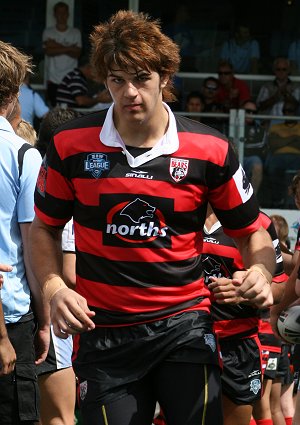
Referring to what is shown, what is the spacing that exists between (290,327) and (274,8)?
11.7 meters

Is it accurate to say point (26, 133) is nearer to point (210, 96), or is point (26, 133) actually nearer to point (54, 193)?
point (54, 193)

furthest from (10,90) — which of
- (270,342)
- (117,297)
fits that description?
(270,342)

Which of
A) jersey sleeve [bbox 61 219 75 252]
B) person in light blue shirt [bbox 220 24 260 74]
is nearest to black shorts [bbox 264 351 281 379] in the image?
jersey sleeve [bbox 61 219 75 252]

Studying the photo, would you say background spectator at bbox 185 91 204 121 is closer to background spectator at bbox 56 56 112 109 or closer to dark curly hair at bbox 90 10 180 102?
background spectator at bbox 56 56 112 109

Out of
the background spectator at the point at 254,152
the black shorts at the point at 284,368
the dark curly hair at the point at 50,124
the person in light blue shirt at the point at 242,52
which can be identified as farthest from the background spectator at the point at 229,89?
the dark curly hair at the point at 50,124

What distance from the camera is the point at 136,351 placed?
4.24m

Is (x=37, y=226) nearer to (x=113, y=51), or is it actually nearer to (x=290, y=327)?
(x=113, y=51)

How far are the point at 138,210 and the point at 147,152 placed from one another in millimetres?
254

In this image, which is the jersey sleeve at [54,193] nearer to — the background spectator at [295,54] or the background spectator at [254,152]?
the background spectator at [254,152]

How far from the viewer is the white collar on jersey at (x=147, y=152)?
4316mm

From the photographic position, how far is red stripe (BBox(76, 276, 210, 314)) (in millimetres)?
4266

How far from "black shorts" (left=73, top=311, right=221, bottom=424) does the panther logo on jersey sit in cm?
42

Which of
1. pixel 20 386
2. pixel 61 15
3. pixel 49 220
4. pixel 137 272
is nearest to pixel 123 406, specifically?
pixel 137 272

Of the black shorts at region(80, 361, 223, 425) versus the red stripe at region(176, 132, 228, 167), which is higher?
the red stripe at region(176, 132, 228, 167)
